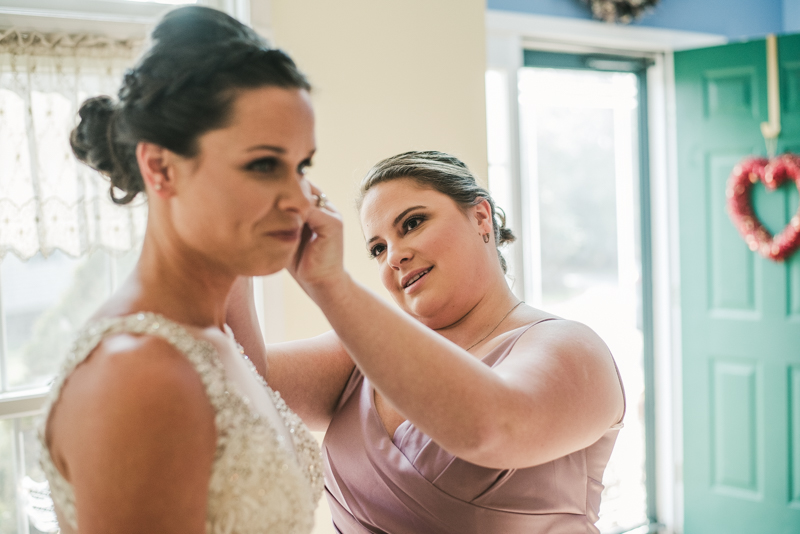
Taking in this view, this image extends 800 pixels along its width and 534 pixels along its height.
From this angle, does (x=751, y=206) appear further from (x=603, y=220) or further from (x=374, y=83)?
(x=374, y=83)

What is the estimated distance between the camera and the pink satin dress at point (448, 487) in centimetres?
130

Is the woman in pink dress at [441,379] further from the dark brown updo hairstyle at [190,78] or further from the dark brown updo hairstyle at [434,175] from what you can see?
the dark brown updo hairstyle at [190,78]

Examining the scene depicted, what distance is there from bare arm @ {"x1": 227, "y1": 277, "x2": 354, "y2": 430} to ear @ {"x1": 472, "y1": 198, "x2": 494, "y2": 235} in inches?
18.5

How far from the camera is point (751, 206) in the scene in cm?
330

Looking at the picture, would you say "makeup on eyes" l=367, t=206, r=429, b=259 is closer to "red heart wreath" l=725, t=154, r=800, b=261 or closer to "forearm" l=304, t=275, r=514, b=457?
"forearm" l=304, t=275, r=514, b=457

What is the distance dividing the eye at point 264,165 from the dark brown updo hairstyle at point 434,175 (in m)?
0.72

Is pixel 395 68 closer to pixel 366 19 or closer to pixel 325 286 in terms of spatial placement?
pixel 366 19

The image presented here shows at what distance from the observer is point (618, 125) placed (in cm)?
390

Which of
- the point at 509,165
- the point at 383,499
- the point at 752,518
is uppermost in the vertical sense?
the point at 509,165

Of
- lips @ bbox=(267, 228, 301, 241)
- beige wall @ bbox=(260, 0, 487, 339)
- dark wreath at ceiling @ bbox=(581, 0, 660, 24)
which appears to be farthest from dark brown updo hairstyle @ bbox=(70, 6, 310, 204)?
dark wreath at ceiling @ bbox=(581, 0, 660, 24)

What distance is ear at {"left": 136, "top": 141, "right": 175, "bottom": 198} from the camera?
814 millimetres

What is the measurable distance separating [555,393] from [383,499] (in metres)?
0.51

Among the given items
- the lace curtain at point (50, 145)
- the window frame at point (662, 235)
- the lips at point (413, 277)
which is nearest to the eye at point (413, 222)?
the lips at point (413, 277)

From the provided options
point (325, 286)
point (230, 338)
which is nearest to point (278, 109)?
point (325, 286)
